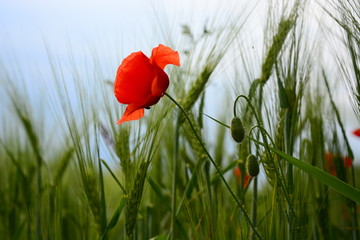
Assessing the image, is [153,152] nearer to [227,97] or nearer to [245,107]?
[245,107]

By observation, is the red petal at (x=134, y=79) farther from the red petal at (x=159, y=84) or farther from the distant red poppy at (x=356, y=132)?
the distant red poppy at (x=356, y=132)

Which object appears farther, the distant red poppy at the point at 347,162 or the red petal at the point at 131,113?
the distant red poppy at the point at 347,162

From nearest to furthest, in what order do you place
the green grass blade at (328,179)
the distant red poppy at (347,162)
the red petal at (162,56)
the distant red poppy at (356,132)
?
the green grass blade at (328,179) → the red petal at (162,56) → the distant red poppy at (347,162) → the distant red poppy at (356,132)

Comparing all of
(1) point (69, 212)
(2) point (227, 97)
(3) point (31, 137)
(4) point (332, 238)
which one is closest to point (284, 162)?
(4) point (332, 238)

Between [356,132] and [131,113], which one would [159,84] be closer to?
[131,113]

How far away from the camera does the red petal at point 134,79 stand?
811 millimetres

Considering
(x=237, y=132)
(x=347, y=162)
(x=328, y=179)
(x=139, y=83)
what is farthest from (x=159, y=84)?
(x=347, y=162)

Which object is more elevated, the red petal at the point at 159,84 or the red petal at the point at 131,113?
the red petal at the point at 159,84

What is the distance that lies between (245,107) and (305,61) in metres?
0.17

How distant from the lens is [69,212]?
5.95ft

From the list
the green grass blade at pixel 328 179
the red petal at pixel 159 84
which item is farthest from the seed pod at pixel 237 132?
the red petal at pixel 159 84

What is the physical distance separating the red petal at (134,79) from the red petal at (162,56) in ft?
0.09

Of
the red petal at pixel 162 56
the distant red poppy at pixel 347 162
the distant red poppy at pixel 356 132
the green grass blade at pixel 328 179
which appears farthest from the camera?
the distant red poppy at pixel 356 132

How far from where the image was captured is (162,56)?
2.80 feet
